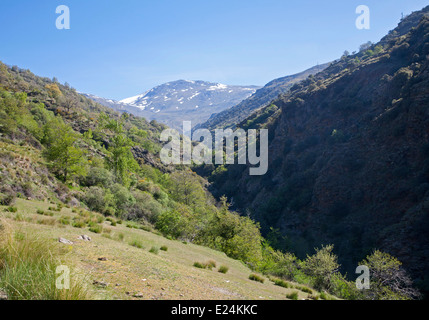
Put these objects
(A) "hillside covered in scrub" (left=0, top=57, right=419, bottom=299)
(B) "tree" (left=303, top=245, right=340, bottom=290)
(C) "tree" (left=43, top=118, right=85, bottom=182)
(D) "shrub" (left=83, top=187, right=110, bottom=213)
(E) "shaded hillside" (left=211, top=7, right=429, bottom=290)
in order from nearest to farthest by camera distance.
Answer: (A) "hillside covered in scrub" (left=0, top=57, right=419, bottom=299) → (B) "tree" (left=303, top=245, right=340, bottom=290) → (D) "shrub" (left=83, top=187, right=110, bottom=213) → (C) "tree" (left=43, top=118, right=85, bottom=182) → (E) "shaded hillside" (left=211, top=7, right=429, bottom=290)

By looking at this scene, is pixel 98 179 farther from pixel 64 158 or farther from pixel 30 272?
pixel 30 272

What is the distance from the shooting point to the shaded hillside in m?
35.5

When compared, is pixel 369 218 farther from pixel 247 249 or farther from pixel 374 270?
pixel 247 249

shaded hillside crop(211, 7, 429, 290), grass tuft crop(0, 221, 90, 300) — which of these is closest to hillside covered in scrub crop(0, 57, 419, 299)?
grass tuft crop(0, 221, 90, 300)

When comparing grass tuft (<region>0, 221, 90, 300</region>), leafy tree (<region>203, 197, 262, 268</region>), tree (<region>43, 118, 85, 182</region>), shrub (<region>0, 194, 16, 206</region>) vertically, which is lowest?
leafy tree (<region>203, 197, 262, 268</region>)

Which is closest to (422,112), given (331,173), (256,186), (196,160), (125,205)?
(331,173)

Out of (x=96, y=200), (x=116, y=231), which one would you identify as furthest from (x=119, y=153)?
(x=116, y=231)

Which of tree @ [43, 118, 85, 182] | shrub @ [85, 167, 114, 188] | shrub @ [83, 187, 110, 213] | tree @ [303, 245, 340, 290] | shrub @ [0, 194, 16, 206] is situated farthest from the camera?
shrub @ [85, 167, 114, 188]

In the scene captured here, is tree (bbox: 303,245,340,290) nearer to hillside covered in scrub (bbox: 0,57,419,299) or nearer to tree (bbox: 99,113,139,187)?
hillside covered in scrub (bbox: 0,57,419,299)

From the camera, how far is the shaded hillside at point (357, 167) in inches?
1399

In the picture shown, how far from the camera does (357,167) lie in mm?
46781

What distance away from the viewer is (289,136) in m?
72.8

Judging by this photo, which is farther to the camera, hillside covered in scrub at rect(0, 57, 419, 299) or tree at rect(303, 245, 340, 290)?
tree at rect(303, 245, 340, 290)
